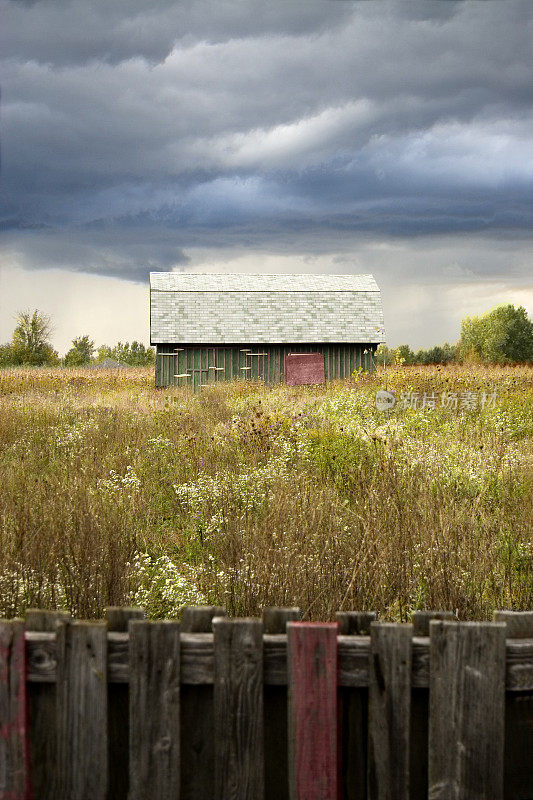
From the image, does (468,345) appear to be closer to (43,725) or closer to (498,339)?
(498,339)

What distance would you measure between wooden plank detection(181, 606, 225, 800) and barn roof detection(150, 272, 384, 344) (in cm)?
2521

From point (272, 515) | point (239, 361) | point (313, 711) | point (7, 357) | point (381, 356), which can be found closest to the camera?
point (313, 711)

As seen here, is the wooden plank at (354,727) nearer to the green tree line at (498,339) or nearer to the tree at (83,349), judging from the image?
the green tree line at (498,339)

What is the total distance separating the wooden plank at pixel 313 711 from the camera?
218 centimetres

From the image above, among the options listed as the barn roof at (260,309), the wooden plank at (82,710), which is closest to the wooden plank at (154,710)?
the wooden plank at (82,710)

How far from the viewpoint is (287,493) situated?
6305 millimetres

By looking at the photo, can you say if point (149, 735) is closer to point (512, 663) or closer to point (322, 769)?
point (322, 769)

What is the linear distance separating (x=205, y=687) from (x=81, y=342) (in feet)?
289

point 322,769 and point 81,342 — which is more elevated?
point 81,342

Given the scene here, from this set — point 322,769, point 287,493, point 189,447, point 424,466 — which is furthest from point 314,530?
point 189,447

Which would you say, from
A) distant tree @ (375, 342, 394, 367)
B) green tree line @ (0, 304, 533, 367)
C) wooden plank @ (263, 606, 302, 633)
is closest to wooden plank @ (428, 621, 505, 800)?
wooden plank @ (263, 606, 302, 633)

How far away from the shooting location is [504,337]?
66188 millimetres

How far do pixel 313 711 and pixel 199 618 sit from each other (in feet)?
1.54

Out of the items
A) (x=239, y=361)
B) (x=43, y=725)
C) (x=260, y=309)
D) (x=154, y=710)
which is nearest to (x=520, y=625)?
(x=154, y=710)
